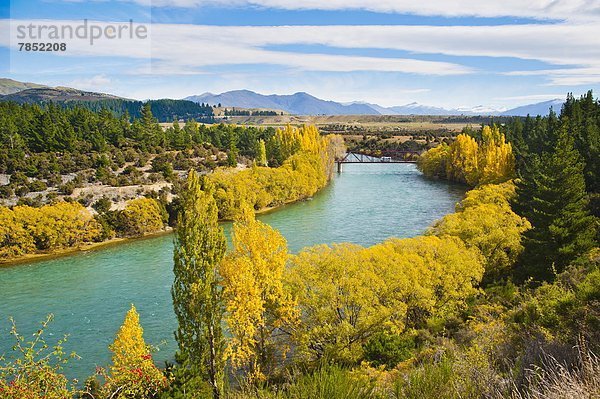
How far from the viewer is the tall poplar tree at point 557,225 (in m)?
22.5

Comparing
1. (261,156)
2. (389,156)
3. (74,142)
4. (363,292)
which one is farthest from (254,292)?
(389,156)

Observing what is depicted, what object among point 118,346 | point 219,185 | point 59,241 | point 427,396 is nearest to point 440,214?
point 219,185

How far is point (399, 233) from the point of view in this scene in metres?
40.3

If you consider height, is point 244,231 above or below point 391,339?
above

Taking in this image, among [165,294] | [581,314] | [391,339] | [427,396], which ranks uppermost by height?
[427,396]

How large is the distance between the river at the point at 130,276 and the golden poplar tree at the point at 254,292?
2423mm

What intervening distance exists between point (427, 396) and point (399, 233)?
1389 inches

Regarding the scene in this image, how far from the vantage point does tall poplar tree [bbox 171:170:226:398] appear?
1459 centimetres

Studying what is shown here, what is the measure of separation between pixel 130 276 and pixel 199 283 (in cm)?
1935

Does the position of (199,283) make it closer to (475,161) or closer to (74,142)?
(74,142)

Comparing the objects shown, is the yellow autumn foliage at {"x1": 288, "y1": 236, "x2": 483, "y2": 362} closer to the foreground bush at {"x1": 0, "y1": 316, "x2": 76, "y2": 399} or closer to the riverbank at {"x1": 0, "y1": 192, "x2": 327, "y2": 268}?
the foreground bush at {"x1": 0, "y1": 316, "x2": 76, "y2": 399}

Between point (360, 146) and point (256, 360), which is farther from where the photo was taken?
point (360, 146)

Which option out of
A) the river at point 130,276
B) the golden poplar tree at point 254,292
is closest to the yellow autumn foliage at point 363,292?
the golden poplar tree at point 254,292

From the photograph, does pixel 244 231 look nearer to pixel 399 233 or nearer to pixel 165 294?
pixel 165 294
